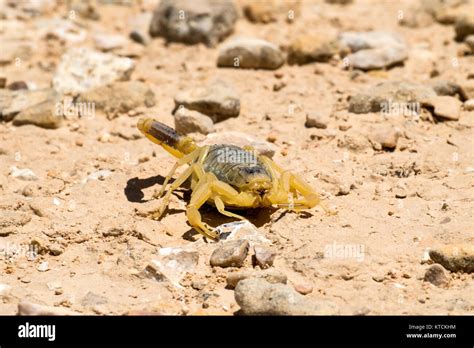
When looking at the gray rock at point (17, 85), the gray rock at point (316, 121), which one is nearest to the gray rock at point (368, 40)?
the gray rock at point (316, 121)

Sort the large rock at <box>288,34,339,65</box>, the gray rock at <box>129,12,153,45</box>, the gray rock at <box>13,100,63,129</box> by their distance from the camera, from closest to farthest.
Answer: the gray rock at <box>13,100,63,129</box> → the large rock at <box>288,34,339,65</box> → the gray rock at <box>129,12,153,45</box>

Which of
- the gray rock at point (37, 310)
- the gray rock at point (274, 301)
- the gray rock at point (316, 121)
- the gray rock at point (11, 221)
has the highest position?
the gray rock at point (316, 121)

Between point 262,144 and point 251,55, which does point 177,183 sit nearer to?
point 262,144

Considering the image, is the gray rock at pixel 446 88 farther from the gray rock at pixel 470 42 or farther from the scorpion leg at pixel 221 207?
the scorpion leg at pixel 221 207

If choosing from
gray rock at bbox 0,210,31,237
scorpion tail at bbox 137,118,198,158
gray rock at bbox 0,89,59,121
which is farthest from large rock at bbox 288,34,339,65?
gray rock at bbox 0,210,31,237

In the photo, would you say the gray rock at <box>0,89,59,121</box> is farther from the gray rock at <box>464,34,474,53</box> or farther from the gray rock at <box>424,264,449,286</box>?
the gray rock at <box>464,34,474,53</box>
